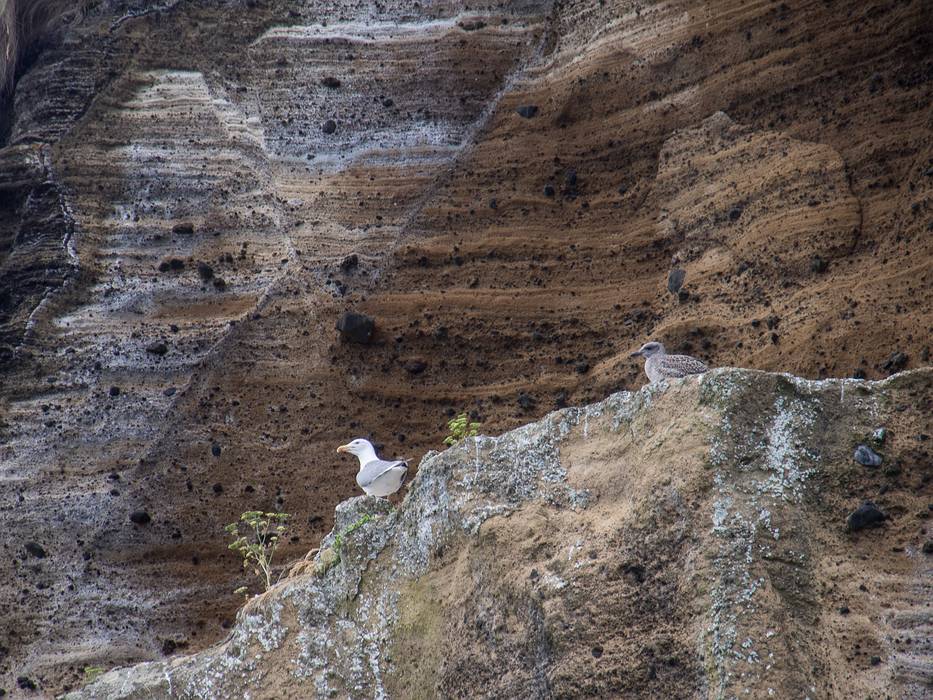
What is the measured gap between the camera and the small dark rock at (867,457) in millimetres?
7988

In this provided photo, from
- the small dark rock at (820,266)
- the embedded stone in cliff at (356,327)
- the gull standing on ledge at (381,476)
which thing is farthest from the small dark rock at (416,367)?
the small dark rock at (820,266)

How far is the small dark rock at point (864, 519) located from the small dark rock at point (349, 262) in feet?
24.6

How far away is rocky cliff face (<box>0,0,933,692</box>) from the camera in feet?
39.0

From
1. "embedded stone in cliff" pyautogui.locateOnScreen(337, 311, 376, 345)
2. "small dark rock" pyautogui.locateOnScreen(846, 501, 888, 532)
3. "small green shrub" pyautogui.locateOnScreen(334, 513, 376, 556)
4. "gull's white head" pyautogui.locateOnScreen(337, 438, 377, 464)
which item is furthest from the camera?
"embedded stone in cliff" pyautogui.locateOnScreen(337, 311, 376, 345)

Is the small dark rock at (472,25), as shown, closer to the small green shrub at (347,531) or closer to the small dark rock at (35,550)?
the small green shrub at (347,531)

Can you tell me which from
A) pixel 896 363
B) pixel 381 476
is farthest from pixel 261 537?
pixel 896 363

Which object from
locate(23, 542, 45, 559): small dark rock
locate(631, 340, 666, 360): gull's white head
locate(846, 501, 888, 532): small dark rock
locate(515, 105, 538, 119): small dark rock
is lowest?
locate(23, 542, 45, 559): small dark rock

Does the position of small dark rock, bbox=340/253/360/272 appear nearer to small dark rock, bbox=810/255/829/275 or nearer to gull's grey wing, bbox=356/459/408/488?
gull's grey wing, bbox=356/459/408/488

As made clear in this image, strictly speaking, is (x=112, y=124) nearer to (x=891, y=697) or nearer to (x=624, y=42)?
(x=624, y=42)

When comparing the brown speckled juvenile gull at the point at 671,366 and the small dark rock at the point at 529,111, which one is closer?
the brown speckled juvenile gull at the point at 671,366

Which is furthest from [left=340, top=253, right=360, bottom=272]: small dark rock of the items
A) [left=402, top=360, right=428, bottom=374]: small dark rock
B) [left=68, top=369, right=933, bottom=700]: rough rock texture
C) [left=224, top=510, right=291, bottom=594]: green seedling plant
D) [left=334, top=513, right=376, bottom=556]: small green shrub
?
[left=334, top=513, right=376, bottom=556]: small green shrub

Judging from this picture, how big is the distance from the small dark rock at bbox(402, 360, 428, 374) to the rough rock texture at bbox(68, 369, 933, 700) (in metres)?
3.74

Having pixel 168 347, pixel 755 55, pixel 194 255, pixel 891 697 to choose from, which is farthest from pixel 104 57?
pixel 891 697

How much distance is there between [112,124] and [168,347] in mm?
3323
